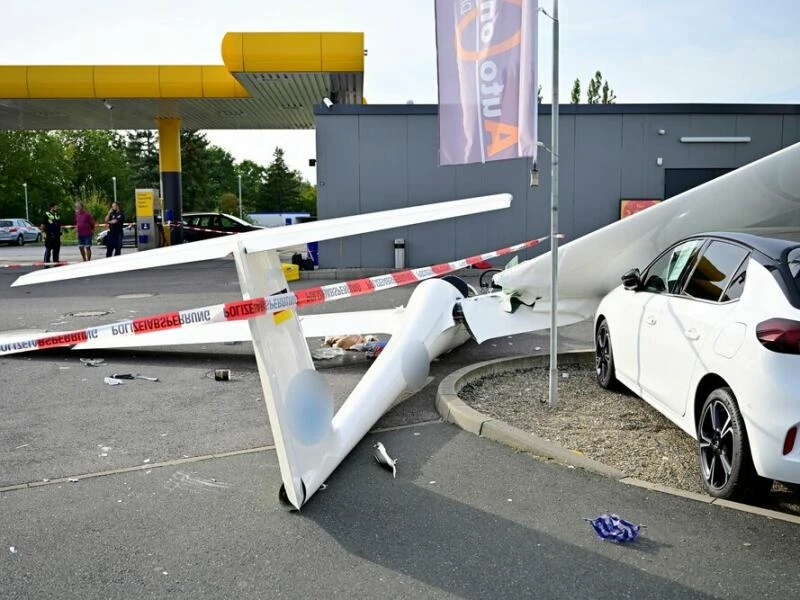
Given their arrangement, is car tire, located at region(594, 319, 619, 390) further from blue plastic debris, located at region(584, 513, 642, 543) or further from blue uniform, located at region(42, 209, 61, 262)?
blue uniform, located at region(42, 209, 61, 262)

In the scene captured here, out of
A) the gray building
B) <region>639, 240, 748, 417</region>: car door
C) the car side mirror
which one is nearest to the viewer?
<region>639, 240, 748, 417</region>: car door

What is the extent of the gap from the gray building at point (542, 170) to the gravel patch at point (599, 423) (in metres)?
11.3

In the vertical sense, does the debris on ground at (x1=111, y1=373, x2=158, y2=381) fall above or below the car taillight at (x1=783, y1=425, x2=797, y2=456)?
below

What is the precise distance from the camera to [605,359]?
6453mm

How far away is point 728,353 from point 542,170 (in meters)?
15.1

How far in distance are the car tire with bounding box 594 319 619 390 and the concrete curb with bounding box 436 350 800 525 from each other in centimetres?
94

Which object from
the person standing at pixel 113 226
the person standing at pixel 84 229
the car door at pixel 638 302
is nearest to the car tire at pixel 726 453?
the car door at pixel 638 302

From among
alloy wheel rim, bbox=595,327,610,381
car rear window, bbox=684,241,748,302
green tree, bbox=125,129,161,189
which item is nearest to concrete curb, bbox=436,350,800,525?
alloy wheel rim, bbox=595,327,610,381

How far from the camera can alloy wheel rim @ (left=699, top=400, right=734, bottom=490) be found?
394cm

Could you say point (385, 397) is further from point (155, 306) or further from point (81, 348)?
point (155, 306)

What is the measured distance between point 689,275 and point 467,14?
326 cm

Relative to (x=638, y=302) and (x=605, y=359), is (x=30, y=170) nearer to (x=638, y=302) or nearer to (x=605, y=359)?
(x=605, y=359)

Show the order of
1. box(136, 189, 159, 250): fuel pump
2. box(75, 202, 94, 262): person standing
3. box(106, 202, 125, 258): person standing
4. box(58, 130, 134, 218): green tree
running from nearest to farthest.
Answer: box(75, 202, 94, 262): person standing, box(106, 202, 125, 258): person standing, box(136, 189, 159, 250): fuel pump, box(58, 130, 134, 218): green tree

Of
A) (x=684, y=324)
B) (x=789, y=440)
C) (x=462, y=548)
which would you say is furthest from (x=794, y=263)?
(x=462, y=548)
